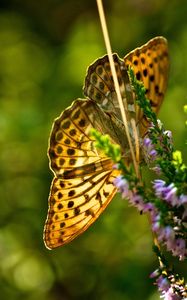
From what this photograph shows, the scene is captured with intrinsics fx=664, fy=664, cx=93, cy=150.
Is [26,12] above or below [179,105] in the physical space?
above

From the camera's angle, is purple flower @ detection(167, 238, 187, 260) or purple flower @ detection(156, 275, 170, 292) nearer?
purple flower @ detection(167, 238, 187, 260)

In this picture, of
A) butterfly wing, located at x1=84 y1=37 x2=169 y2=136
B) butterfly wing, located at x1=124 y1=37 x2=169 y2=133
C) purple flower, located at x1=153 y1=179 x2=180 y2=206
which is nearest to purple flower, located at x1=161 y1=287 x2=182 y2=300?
purple flower, located at x1=153 y1=179 x2=180 y2=206

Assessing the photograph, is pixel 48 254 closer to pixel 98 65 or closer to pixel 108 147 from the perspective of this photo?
pixel 98 65

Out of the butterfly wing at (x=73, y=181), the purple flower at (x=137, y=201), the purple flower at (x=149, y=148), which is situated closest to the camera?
the purple flower at (x=137, y=201)

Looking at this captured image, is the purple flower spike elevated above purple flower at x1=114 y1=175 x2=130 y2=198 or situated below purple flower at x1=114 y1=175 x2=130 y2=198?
below

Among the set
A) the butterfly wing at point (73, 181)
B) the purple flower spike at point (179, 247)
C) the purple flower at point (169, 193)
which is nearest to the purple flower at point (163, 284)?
the purple flower spike at point (179, 247)

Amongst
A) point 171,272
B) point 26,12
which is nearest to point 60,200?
point 171,272

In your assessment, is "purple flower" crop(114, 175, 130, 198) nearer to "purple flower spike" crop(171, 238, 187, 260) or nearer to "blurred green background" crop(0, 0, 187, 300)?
"purple flower spike" crop(171, 238, 187, 260)

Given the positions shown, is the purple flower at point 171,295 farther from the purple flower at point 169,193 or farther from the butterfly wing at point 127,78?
the butterfly wing at point 127,78
